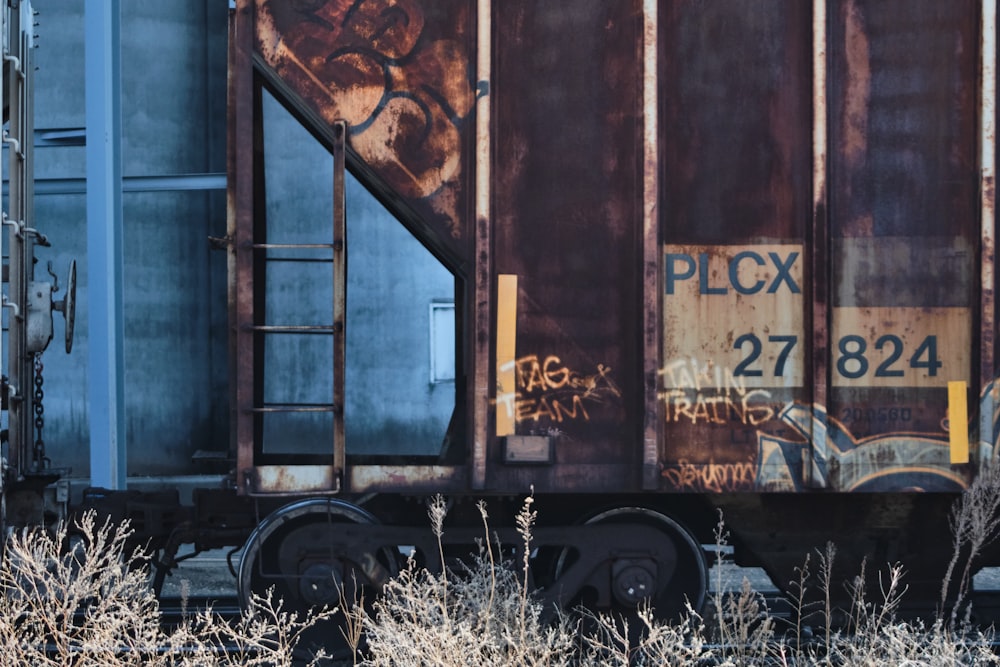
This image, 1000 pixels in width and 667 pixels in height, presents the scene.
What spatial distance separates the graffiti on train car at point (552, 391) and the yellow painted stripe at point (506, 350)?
0.02m

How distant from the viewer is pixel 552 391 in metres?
4.63

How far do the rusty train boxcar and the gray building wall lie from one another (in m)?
6.02

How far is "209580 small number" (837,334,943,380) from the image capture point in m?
4.62

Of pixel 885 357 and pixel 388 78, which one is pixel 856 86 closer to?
pixel 885 357

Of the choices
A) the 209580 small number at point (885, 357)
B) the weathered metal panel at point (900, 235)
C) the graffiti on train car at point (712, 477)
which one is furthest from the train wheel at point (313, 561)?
the 209580 small number at point (885, 357)

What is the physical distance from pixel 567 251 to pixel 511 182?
0.45 meters

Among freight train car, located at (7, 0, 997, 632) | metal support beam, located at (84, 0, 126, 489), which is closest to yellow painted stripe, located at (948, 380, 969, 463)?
freight train car, located at (7, 0, 997, 632)

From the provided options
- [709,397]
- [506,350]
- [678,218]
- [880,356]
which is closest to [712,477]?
[709,397]

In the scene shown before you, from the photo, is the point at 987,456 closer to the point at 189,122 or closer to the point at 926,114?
the point at 926,114

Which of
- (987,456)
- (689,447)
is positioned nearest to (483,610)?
(689,447)

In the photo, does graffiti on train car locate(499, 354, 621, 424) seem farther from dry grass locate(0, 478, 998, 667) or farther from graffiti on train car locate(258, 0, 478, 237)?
graffiti on train car locate(258, 0, 478, 237)

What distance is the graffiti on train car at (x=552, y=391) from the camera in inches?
182

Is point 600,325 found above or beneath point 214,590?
above

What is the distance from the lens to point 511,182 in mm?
4660
